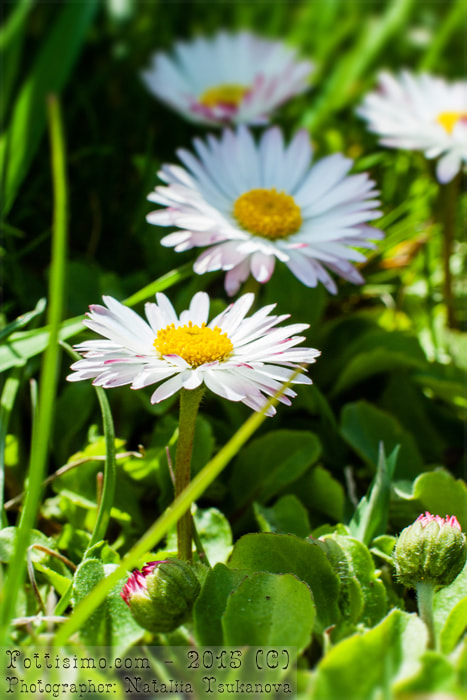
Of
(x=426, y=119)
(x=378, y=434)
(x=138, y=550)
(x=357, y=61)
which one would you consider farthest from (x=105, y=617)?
(x=357, y=61)

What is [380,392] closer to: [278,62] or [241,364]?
[241,364]

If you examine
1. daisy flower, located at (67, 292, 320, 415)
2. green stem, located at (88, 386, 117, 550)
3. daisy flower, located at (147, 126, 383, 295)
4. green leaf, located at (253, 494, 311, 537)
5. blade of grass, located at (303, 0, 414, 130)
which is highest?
blade of grass, located at (303, 0, 414, 130)

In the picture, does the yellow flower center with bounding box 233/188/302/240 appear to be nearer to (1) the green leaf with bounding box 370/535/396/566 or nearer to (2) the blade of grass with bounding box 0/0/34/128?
(1) the green leaf with bounding box 370/535/396/566

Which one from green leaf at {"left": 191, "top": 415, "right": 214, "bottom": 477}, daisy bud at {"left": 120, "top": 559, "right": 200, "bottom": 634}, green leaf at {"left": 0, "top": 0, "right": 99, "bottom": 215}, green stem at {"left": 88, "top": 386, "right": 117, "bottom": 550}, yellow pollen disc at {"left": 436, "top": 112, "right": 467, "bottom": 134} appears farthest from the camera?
yellow pollen disc at {"left": 436, "top": 112, "right": 467, "bottom": 134}

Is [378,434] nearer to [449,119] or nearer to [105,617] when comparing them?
Answer: [105,617]

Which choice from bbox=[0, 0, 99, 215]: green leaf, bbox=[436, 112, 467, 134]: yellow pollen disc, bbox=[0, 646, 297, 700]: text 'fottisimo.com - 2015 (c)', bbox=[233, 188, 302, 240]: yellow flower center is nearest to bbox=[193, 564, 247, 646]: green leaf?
bbox=[0, 646, 297, 700]: text 'fottisimo.com - 2015 (c)'

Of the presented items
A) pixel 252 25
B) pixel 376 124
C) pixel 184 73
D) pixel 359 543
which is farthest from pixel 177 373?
pixel 252 25

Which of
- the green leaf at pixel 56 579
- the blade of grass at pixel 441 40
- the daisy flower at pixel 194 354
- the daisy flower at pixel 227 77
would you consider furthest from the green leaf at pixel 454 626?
the blade of grass at pixel 441 40

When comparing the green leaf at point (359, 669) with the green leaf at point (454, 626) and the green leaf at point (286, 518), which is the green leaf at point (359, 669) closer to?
the green leaf at point (454, 626)
